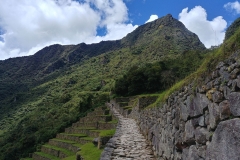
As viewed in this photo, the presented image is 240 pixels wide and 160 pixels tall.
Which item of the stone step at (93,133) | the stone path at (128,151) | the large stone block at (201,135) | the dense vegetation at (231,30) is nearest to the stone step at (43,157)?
the stone step at (93,133)

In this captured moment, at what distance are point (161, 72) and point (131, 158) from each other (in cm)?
2760

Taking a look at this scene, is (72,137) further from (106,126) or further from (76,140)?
(106,126)

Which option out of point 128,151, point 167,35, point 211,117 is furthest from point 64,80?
point 211,117

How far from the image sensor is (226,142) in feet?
9.14

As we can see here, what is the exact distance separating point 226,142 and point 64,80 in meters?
103

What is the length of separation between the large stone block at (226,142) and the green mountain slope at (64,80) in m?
30.9

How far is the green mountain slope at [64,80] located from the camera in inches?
1625

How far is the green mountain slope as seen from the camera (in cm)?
4128

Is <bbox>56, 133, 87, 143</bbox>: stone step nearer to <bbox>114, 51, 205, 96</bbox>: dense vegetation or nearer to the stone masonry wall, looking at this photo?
<bbox>114, 51, 205, 96</bbox>: dense vegetation

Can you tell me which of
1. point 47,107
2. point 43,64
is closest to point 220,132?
point 47,107

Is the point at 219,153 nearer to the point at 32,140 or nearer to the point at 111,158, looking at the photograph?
the point at 111,158

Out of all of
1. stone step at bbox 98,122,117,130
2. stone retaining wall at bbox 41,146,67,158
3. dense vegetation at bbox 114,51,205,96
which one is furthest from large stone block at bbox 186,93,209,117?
dense vegetation at bbox 114,51,205,96

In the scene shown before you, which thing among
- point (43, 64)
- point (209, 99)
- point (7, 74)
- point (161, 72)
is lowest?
point (209, 99)

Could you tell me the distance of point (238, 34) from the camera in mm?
3312
